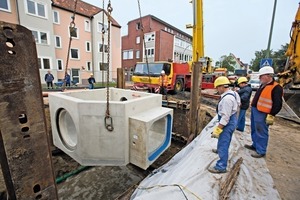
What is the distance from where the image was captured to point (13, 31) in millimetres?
947

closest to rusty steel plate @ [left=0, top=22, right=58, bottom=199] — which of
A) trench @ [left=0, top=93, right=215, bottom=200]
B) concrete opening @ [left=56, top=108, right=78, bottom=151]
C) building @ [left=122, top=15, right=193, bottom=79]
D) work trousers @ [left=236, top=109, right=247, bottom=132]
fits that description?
trench @ [left=0, top=93, right=215, bottom=200]

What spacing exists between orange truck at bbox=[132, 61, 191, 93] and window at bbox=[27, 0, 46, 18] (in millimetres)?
10811

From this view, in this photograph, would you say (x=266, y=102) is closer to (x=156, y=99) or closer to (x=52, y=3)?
(x=156, y=99)

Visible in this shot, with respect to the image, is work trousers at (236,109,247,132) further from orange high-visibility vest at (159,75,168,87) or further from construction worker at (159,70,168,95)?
orange high-visibility vest at (159,75,168,87)

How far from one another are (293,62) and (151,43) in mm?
19694

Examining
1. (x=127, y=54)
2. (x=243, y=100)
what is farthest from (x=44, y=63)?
(x=243, y=100)

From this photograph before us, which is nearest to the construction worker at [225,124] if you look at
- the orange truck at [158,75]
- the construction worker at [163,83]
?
the construction worker at [163,83]

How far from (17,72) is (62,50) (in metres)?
17.7

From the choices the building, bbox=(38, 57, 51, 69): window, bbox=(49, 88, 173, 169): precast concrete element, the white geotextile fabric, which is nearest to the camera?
the white geotextile fabric

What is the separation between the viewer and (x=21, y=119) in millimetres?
1041

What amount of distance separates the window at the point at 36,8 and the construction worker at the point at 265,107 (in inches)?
671

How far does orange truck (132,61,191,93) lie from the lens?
9.01m

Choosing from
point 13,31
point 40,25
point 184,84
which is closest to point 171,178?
point 13,31

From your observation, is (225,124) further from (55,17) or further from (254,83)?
(55,17)
